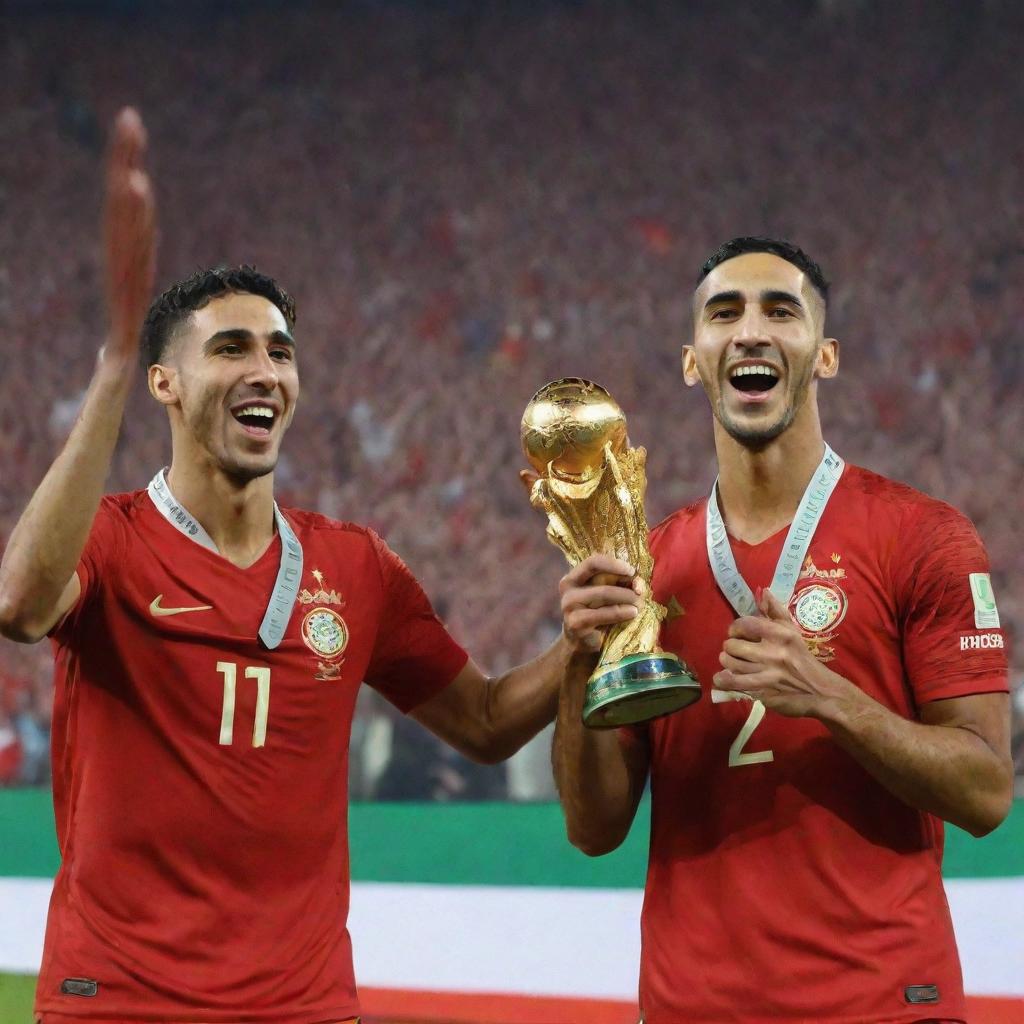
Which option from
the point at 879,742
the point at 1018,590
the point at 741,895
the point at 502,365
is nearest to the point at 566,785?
the point at 741,895

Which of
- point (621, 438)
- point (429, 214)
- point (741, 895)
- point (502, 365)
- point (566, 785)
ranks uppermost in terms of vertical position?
point (429, 214)

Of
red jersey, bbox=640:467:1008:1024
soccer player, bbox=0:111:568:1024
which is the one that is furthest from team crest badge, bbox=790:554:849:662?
soccer player, bbox=0:111:568:1024

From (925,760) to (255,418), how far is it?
1.37 meters

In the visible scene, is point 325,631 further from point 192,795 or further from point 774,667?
point 774,667

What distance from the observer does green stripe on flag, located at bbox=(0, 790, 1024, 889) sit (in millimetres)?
5141

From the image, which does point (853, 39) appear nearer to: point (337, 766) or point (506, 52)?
point (506, 52)

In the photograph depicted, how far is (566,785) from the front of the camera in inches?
95.5

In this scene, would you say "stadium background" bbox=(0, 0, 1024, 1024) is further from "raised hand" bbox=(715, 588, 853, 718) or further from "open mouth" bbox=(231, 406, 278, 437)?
"raised hand" bbox=(715, 588, 853, 718)

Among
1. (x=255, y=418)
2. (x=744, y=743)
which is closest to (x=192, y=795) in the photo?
(x=255, y=418)

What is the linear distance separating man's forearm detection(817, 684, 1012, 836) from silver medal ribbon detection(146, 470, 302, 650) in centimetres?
101

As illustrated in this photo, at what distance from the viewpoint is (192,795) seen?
2.47 metres

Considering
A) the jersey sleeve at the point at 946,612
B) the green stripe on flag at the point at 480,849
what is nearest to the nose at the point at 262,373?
the jersey sleeve at the point at 946,612

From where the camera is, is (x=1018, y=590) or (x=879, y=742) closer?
(x=879, y=742)

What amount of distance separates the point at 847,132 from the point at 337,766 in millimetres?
7465
